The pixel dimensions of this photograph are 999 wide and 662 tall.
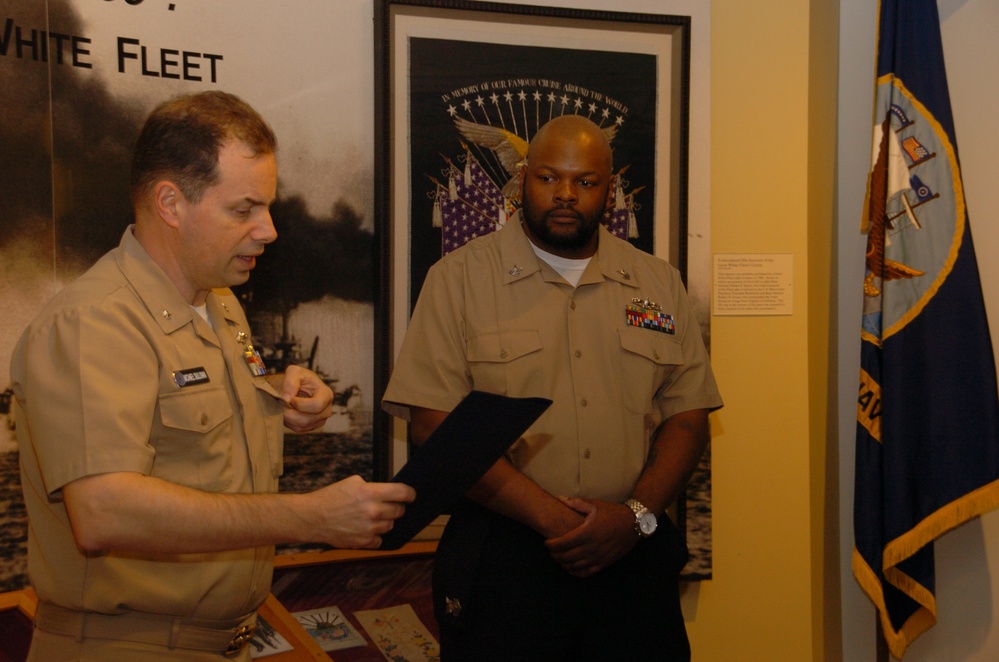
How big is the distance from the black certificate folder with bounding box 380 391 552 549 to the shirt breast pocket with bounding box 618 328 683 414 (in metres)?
0.81

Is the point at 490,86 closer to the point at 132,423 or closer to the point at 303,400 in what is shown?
the point at 303,400

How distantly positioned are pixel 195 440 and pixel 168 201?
0.42m

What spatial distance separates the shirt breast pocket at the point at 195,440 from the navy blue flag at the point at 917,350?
7.14 ft

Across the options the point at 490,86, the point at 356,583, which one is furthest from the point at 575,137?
the point at 356,583

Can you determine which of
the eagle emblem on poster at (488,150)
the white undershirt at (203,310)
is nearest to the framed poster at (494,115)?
the eagle emblem on poster at (488,150)

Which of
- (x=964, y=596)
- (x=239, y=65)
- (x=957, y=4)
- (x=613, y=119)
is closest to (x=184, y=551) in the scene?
(x=239, y=65)

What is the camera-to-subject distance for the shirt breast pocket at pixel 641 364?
2.20 meters

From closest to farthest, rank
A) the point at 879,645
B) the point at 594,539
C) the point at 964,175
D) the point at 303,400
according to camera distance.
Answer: the point at 303,400 → the point at 594,539 → the point at 964,175 → the point at 879,645

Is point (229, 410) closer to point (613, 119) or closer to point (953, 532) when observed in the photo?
point (613, 119)

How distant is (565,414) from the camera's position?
6.95ft

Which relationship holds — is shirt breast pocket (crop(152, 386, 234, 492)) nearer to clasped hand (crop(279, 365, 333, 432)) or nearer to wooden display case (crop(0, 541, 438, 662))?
clasped hand (crop(279, 365, 333, 432))

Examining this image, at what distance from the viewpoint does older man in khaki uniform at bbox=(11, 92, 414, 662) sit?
1251 mm

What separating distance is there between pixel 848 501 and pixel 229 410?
2.43 metres

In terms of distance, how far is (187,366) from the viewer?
57.5 inches
